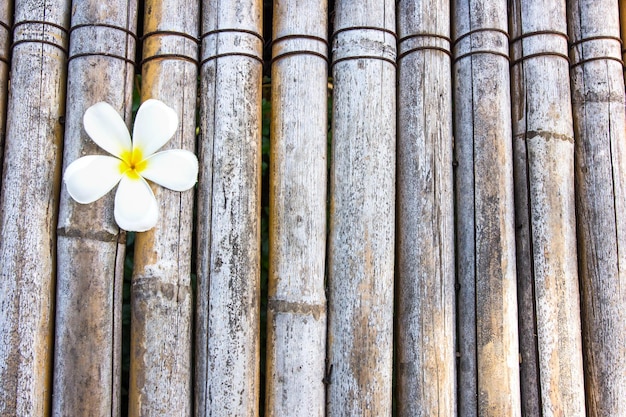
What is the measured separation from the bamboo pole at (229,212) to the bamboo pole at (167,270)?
51 mm

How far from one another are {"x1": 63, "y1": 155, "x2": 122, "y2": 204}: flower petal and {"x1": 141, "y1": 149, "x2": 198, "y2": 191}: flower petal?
142 millimetres

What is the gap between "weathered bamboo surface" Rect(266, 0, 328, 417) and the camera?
219 cm

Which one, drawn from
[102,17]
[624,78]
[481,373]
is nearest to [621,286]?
[481,373]

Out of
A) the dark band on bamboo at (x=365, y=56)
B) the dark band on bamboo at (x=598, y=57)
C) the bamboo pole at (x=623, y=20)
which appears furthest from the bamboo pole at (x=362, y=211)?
the bamboo pole at (x=623, y=20)

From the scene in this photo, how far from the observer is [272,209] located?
2.29m

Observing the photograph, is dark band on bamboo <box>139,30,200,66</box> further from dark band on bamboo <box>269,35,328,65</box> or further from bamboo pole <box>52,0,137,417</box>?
dark band on bamboo <box>269,35,328,65</box>

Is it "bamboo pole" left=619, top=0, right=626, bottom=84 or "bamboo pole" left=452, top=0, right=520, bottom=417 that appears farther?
"bamboo pole" left=619, top=0, right=626, bottom=84

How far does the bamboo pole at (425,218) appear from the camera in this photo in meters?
2.23

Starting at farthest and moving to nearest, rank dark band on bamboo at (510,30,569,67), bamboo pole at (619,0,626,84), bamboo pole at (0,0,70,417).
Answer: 1. bamboo pole at (619,0,626,84)
2. dark band on bamboo at (510,30,569,67)
3. bamboo pole at (0,0,70,417)

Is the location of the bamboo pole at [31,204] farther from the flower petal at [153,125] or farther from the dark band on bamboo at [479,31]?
the dark band on bamboo at [479,31]

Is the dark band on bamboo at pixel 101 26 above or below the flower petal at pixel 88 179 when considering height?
above

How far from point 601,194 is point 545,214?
26 centimetres

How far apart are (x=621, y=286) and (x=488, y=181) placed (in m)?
0.65

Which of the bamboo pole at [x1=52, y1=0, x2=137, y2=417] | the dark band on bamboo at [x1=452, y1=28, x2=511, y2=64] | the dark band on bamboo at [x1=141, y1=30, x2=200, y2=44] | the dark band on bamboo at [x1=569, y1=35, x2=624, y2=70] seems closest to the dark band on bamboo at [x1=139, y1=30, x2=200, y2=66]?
the dark band on bamboo at [x1=141, y1=30, x2=200, y2=44]
